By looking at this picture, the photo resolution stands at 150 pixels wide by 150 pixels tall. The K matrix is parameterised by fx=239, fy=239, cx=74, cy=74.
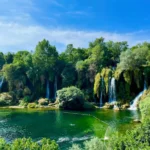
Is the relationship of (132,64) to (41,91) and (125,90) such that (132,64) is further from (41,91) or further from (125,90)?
(41,91)

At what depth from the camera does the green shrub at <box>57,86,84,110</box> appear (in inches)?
2383

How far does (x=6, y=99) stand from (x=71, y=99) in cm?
2320

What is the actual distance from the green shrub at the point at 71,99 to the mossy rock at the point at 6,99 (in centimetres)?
1853

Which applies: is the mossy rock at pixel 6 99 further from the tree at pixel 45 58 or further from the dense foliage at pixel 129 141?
the dense foliage at pixel 129 141

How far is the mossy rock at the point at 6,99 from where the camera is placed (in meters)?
70.8

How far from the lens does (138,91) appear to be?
64.4 metres

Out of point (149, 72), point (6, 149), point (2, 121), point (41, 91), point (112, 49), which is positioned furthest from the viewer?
point (112, 49)

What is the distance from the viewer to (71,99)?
60188 mm

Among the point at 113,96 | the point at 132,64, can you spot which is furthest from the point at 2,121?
the point at 132,64

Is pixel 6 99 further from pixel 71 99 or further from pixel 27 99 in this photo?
pixel 71 99

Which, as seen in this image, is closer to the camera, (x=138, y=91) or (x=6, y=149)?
(x=6, y=149)

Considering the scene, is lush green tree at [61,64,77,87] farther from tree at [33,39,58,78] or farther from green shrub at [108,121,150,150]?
green shrub at [108,121,150,150]

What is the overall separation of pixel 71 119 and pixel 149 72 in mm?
27375

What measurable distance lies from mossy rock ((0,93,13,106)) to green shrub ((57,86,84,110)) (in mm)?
18534
